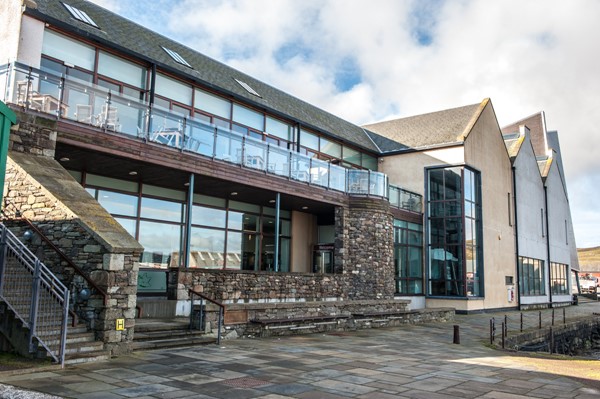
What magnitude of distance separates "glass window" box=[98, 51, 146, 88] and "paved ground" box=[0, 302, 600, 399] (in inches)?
368

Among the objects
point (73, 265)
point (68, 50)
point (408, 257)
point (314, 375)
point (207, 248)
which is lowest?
point (314, 375)

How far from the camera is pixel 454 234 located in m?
26.2

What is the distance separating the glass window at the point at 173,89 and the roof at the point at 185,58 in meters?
0.43

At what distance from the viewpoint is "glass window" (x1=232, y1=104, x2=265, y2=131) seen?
1991 cm

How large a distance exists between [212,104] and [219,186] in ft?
12.6

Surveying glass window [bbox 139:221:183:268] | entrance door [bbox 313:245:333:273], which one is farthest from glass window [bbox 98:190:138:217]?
entrance door [bbox 313:245:333:273]

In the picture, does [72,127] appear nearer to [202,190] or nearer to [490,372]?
[202,190]

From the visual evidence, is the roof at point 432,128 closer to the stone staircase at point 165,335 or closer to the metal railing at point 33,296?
the stone staircase at point 165,335

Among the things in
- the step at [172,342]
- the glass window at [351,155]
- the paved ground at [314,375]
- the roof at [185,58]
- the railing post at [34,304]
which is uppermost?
the roof at [185,58]

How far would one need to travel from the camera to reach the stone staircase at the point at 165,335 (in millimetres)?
10190

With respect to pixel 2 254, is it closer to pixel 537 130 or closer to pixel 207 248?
pixel 207 248

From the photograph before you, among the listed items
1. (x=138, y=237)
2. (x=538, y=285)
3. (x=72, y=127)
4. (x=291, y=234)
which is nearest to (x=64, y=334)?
(x=72, y=127)

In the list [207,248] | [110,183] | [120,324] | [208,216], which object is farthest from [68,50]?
[120,324]

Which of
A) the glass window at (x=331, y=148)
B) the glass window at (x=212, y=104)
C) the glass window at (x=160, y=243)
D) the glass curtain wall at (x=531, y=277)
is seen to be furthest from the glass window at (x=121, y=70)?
the glass curtain wall at (x=531, y=277)
